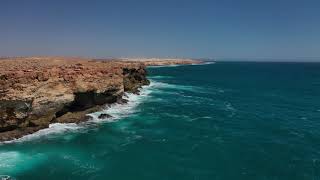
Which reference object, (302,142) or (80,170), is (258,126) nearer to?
(302,142)

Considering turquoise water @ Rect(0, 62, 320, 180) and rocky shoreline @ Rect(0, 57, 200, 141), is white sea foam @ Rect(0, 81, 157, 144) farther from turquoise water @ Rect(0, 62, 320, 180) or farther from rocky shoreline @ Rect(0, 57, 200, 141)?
rocky shoreline @ Rect(0, 57, 200, 141)

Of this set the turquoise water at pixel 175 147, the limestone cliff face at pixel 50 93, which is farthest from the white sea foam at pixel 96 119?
the limestone cliff face at pixel 50 93

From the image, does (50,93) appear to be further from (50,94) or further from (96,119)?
(96,119)

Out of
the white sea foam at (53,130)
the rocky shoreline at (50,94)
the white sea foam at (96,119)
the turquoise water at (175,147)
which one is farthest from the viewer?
the white sea foam at (96,119)

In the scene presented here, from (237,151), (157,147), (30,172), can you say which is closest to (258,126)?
(237,151)

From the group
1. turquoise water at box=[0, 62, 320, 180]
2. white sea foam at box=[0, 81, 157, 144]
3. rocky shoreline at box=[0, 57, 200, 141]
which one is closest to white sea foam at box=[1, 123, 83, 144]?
white sea foam at box=[0, 81, 157, 144]

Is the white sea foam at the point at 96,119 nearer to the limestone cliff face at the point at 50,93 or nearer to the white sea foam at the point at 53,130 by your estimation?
the white sea foam at the point at 53,130

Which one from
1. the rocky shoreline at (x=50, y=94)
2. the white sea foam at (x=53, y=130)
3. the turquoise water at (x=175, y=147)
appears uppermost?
the rocky shoreline at (x=50, y=94)

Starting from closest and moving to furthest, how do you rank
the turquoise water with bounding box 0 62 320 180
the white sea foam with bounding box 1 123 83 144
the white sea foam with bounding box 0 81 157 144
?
the turquoise water with bounding box 0 62 320 180
the white sea foam with bounding box 1 123 83 144
the white sea foam with bounding box 0 81 157 144
